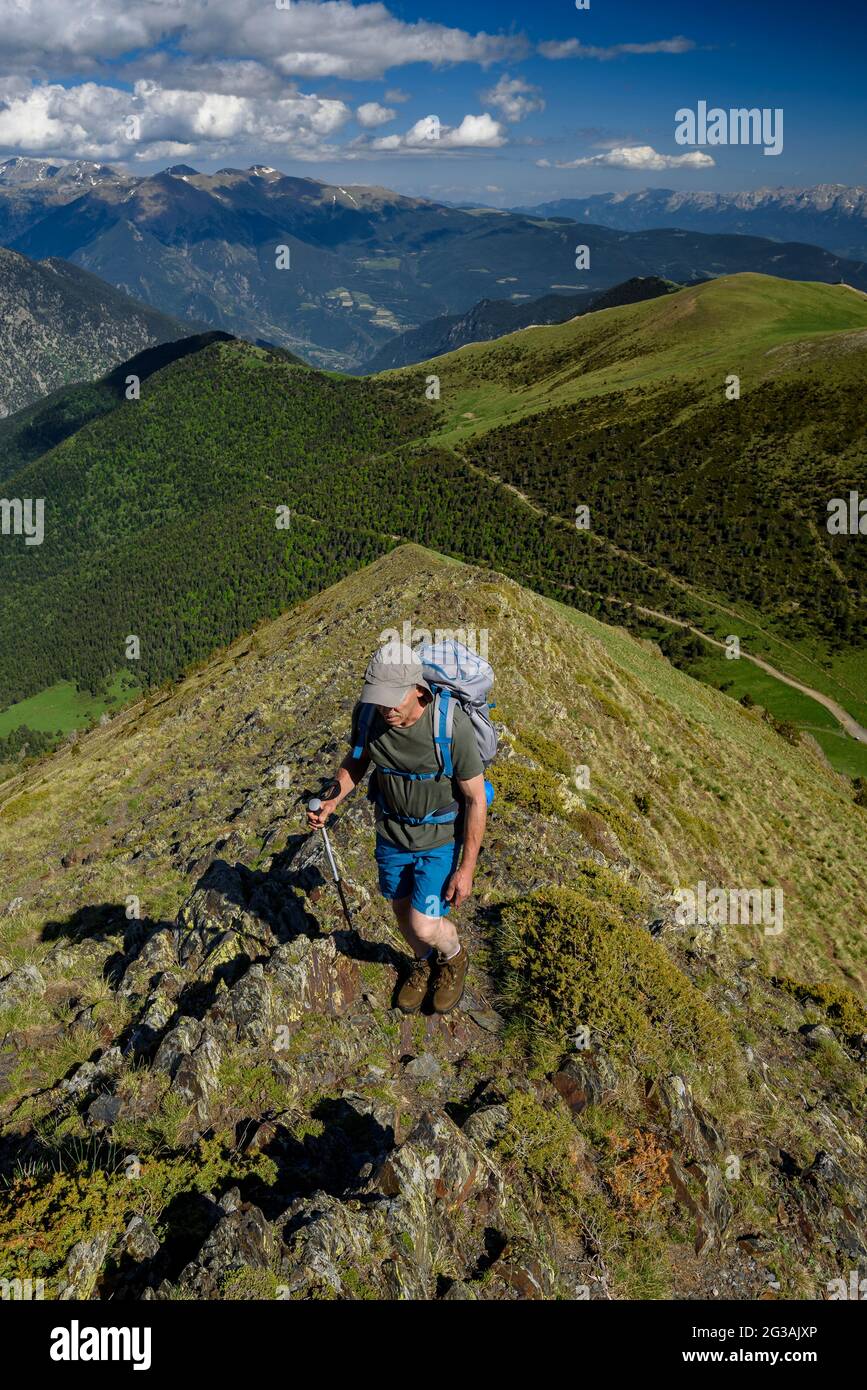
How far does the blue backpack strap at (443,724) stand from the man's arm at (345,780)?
142cm

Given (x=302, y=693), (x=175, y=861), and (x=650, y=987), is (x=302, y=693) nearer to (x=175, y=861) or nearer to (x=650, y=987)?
(x=175, y=861)

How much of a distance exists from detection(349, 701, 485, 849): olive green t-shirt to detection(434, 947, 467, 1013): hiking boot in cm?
235

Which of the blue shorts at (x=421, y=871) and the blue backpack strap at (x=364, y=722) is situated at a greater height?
the blue backpack strap at (x=364, y=722)

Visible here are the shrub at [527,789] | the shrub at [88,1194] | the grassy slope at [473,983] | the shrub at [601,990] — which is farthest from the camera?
the shrub at [527,789]

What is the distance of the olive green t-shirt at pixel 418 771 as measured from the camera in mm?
8984

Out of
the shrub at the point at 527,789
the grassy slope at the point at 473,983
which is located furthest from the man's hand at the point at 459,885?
the shrub at the point at 527,789

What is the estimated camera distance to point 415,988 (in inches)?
433

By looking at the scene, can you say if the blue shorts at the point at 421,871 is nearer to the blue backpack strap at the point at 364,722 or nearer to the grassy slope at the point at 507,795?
the blue backpack strap at the point at 364,722

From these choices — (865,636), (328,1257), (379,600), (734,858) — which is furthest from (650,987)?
(865,636)

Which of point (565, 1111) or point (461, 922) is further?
point (461, 922)

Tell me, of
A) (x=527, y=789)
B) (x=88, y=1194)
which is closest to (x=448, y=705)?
(x=88, y=1194)

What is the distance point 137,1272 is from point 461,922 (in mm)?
7577

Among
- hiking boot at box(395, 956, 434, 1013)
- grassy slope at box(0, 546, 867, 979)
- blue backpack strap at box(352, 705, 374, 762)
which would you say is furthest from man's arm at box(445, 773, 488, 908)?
grassy slope at box(0, 546, 867, 979)
